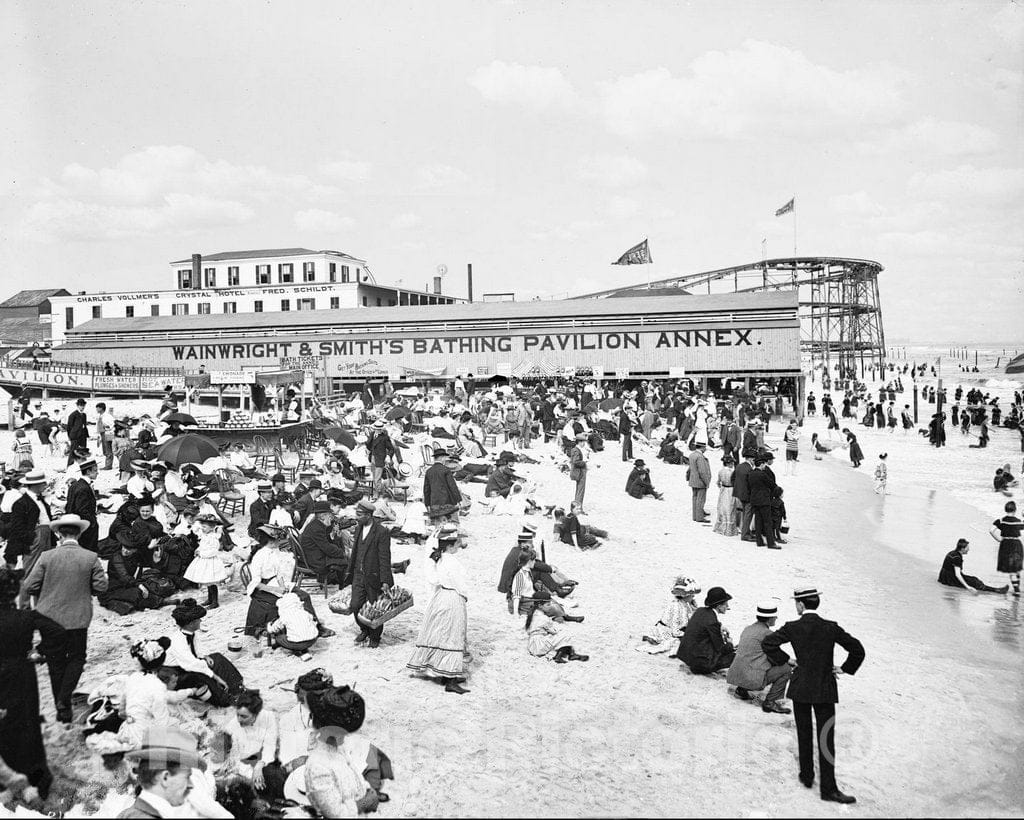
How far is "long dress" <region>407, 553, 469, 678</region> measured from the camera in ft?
25.9

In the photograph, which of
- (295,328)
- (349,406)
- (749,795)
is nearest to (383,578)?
(749,795)

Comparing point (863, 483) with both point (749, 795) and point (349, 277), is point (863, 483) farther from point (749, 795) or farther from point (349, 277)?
point (349, 277)

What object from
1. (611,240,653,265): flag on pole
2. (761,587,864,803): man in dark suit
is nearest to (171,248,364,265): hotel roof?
(611,240,653,265): flag on pole

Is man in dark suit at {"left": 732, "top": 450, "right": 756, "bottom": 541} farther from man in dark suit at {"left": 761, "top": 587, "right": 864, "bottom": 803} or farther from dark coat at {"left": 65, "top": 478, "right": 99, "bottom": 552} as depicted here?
dark coat at {"left": 65, "top": 478, "right": 99, "bottom": 552}

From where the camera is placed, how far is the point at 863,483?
23.5 m

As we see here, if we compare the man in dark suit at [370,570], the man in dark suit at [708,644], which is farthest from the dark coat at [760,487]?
the man in dark suit at [370,570]

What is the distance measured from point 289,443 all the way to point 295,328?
29820mm

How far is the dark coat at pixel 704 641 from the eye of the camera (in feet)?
27.2

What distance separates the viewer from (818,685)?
611 cm

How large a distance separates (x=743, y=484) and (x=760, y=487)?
0.40 m

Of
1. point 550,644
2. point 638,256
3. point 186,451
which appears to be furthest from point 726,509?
point 638,256

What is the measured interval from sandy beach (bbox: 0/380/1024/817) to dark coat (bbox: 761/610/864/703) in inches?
31.3

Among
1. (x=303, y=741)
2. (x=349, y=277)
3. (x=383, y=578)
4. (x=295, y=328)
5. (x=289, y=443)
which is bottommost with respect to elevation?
(x=303, y=741)

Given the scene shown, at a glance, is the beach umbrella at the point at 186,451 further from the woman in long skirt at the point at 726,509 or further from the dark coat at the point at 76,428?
the woman in long skirt at the point at 726,509
